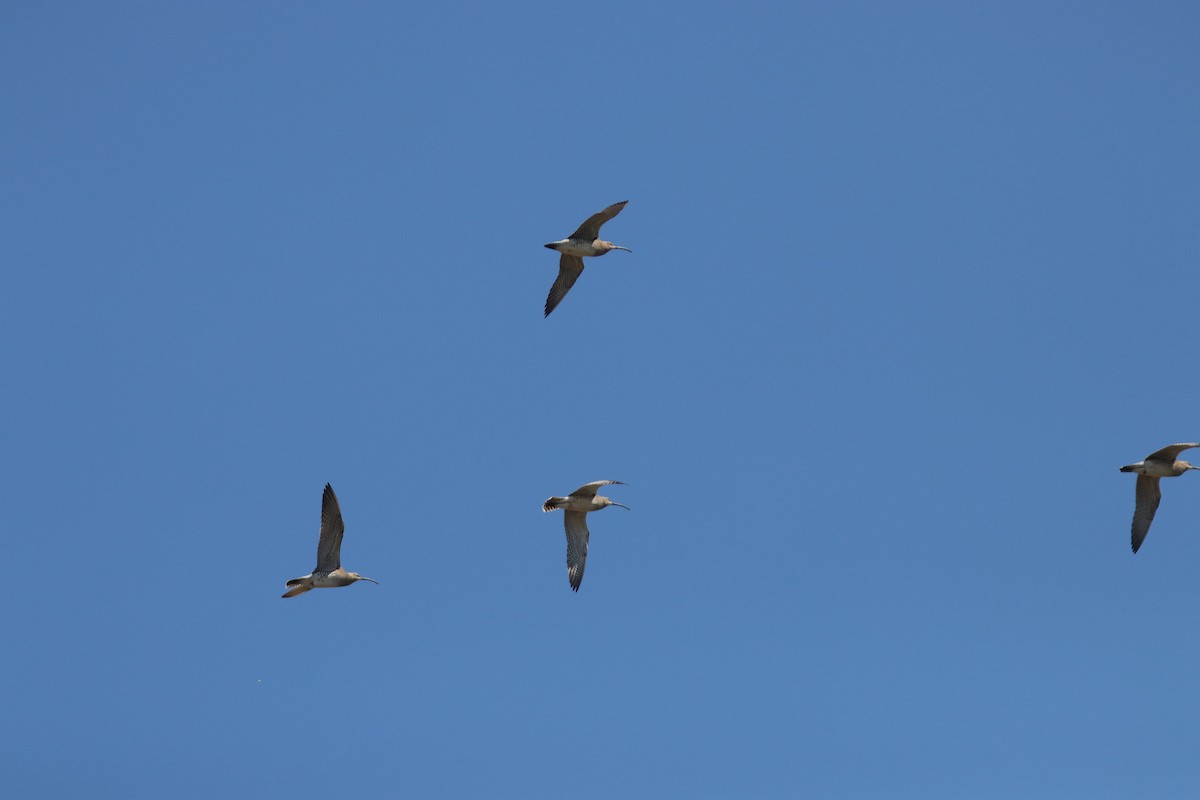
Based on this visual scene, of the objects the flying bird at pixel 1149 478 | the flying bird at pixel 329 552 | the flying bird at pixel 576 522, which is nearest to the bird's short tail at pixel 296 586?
the flying bird at pixel 329 552

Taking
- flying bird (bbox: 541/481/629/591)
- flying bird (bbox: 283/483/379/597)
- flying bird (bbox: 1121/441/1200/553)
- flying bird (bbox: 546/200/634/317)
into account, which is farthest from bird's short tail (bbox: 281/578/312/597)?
flying bird (bbox: 1121/441/1200/553)

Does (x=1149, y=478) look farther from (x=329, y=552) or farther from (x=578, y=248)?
(x=329, y=552)

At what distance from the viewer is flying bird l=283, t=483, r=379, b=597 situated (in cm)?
3356

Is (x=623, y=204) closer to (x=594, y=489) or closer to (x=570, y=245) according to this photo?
(x=570, y=245)

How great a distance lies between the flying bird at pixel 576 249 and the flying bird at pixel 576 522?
4.68 metres

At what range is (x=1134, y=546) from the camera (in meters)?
36.2

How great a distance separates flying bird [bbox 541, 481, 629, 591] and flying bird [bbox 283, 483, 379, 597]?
4441 mm

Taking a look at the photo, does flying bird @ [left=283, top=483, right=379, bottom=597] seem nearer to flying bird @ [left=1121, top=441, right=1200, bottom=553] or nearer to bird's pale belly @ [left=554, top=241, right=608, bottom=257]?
bird's pale belly @ [left=554, top=241, right=608, bottom=257]

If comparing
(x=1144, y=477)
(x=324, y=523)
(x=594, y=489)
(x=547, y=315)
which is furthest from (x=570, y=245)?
(x=1144, y=477)

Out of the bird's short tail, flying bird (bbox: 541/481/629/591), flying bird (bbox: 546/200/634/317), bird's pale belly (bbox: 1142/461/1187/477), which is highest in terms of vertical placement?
flying bird (bbox: 546/200/634/317)

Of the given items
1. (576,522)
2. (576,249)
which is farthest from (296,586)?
(576,249)

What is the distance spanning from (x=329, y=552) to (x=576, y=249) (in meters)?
8.80

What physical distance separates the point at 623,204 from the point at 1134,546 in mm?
14251

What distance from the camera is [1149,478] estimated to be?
35.8 m
